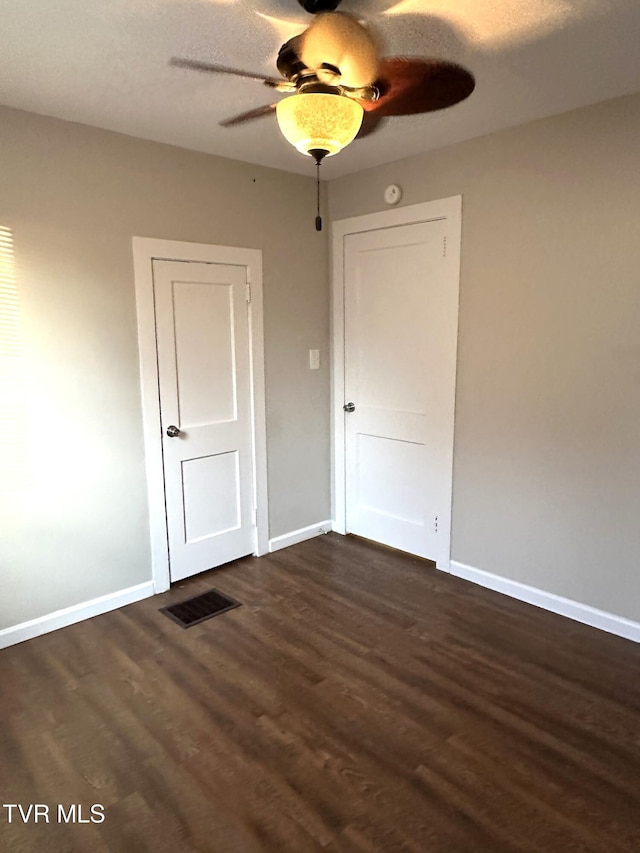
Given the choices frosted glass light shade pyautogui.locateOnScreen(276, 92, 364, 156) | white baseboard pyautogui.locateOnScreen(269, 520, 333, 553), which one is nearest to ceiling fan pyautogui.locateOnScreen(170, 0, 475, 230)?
frosted glass light shade pyautogui.locateOnScreen(276, 92, 364, 156)

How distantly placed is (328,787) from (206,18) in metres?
2.51

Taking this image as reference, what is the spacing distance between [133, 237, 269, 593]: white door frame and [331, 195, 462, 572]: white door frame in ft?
1.96

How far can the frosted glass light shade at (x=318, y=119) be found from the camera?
5.29 feet

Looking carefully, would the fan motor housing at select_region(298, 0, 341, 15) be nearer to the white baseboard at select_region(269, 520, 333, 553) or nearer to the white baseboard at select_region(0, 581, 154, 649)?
the white baseboard at select_region(0, 581, 154, 649)

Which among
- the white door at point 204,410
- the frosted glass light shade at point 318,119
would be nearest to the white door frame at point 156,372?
the white door at point 204,410

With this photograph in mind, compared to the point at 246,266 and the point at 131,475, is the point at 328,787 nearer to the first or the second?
the point at 131,475

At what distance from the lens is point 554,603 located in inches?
114

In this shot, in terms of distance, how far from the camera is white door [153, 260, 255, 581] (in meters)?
3.06

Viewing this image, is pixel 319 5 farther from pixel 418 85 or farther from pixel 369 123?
pixel 369 123

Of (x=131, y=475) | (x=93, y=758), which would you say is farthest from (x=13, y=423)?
(x=93, y=758)

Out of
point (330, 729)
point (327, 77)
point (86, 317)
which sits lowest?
point (330, 729)

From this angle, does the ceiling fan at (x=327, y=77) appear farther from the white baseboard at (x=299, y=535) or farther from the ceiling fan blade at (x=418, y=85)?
the white baseboard at (x=299, y=535)

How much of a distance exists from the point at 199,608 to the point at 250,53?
2568 millimetres

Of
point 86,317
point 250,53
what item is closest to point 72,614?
point 86,317
